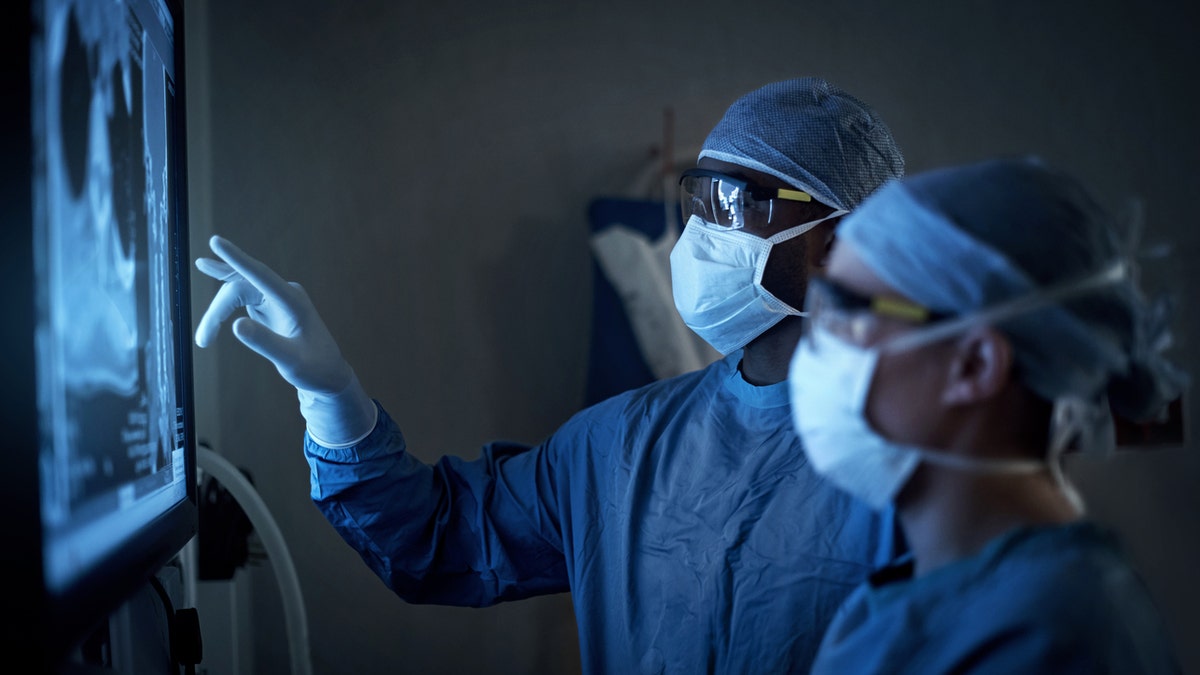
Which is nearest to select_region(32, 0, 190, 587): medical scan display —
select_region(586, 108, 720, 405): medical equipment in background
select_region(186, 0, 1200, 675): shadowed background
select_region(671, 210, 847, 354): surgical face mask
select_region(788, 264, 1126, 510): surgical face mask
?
select_region(788, 264, 1126, 510): surgical face mask

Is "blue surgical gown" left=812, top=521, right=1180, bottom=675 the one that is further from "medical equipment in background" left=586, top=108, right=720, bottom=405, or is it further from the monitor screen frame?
"medical equipment in background" left=586, top=108, right=720, bottom=405

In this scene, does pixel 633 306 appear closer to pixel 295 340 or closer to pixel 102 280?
pixel 295 340

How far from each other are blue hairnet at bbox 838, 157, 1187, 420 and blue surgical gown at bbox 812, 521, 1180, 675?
5.7 inches

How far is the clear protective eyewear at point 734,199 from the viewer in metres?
1.31

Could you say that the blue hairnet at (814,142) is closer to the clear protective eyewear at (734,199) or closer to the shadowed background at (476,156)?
the clear protective eyewear at (734,199)

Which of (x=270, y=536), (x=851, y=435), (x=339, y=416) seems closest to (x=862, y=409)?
(x=851, y=435)

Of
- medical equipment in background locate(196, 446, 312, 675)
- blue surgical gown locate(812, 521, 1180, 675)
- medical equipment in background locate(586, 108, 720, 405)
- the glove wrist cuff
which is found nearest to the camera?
blue surgical gown locate(812, 521, 1180, 675)

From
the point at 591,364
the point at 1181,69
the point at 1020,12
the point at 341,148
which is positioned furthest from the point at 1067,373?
the point at 1181,69

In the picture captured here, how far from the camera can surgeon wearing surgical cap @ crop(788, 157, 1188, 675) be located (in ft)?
2.38

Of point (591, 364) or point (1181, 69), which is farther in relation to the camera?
point (1181, 69)

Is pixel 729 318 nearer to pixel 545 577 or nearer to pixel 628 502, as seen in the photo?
pixel 628 502

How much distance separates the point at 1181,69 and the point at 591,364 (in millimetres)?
2391

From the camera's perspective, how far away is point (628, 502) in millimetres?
1300

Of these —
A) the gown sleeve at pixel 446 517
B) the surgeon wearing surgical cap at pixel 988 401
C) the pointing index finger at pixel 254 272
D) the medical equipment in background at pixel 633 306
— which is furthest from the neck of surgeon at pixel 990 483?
the medical equipment in background at pixel 633 306
